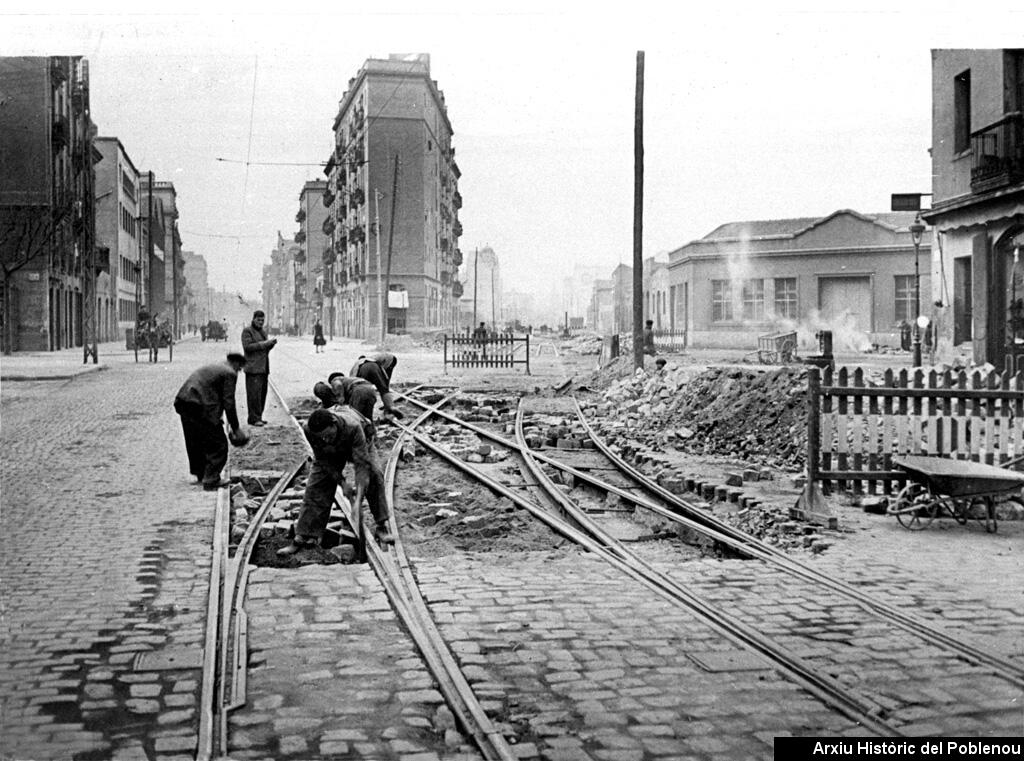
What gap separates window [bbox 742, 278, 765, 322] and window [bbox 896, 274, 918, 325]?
2.87 meters

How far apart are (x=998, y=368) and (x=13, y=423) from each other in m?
14.7

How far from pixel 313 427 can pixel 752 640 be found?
3.62 m

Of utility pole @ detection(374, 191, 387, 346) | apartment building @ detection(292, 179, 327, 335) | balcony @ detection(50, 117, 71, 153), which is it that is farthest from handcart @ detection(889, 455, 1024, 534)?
apartment building @ detection(292, 179, 327, 335)

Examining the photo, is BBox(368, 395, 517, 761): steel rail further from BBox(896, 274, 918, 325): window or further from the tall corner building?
BBox(896, 274, 918, 325): window

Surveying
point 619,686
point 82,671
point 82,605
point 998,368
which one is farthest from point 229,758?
point 998,368

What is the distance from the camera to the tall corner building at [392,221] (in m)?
18.4

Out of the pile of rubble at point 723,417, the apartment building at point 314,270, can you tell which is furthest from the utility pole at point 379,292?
the pile of rubble at point 723,417

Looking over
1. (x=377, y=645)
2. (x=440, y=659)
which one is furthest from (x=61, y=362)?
(x=440, y=659)

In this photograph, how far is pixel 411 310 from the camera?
27.5 meters

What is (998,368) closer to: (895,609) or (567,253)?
(567,253)

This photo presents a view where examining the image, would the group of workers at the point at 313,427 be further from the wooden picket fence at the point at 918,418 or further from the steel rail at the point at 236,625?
the wooden picket fence at the point at 918,418

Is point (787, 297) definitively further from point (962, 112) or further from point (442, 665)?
point (442, 665)

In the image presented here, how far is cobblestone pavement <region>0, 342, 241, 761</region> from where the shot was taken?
3953 millimetres

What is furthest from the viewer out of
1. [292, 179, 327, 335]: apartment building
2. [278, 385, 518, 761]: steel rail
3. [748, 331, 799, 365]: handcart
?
[292, 179, 327, 335]: apartment building
